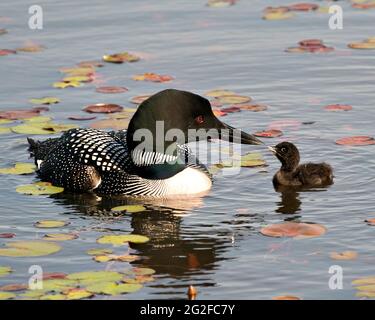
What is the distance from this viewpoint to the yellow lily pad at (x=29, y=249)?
840 centimetres

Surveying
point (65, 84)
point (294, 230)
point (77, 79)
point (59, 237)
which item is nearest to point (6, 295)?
point (59, 237)

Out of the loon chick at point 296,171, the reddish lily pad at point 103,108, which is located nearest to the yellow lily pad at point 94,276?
the loon chick at point 296,171

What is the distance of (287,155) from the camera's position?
10.1 m

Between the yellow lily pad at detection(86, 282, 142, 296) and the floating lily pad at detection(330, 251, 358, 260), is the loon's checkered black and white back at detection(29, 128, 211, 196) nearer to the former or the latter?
the floating lily pad at detection(330, 251, 358, 260)

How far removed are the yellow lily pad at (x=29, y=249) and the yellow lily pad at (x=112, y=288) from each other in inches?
34.3

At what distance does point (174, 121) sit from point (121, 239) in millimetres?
1419

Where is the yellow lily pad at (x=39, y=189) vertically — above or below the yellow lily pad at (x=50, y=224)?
above

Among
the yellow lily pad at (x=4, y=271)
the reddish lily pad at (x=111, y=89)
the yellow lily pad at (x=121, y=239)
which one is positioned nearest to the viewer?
the yellow lily pad at (x=4, y=271)

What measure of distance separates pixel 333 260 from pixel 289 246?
439mm

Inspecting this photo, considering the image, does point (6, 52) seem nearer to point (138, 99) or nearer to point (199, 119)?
point (138, 99)

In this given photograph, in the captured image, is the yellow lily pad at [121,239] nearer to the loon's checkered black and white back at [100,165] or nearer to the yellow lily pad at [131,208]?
the yellow lily pad at [131,208]

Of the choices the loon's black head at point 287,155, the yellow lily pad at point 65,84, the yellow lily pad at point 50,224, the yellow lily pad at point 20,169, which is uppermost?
the yellow lily pad at point 65,84
